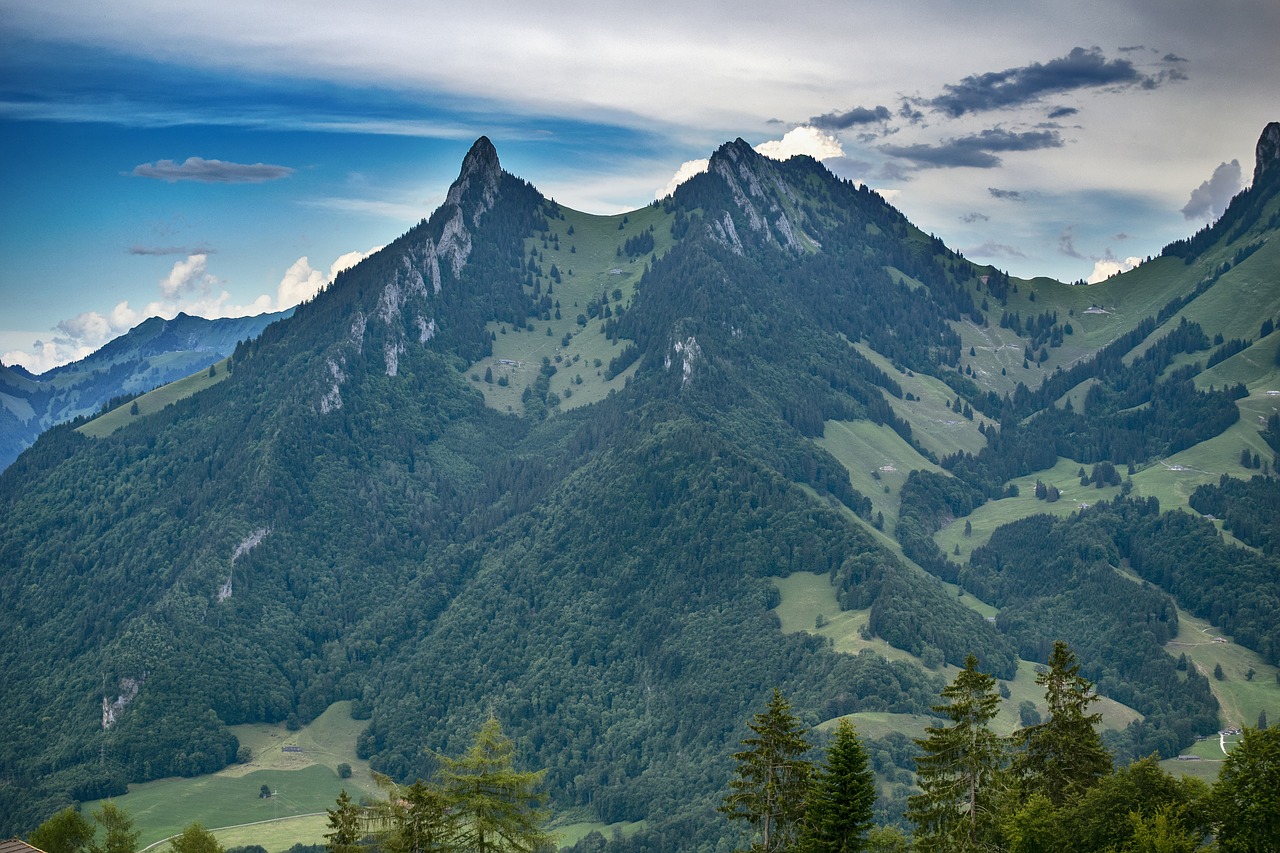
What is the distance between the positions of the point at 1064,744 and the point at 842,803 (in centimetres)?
2063

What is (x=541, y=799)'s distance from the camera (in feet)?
262

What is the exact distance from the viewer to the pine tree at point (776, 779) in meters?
81.1

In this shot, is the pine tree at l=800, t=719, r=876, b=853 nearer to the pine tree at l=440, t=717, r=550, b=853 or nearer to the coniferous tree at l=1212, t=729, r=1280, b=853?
the pine tree at l=440, t=717, r=550, b=853

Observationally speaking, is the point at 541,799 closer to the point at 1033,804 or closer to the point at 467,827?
the point at 467,827

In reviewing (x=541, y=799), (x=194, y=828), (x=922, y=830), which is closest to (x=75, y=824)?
(x=194, y=828)

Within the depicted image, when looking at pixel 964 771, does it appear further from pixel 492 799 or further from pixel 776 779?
pixel 492 799

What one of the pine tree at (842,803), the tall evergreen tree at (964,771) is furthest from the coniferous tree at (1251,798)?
the pine tree at (842,803)

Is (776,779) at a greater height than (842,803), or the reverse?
(842,803)

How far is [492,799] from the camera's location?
7794cm

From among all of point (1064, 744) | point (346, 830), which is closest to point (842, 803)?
point (1064, 744)

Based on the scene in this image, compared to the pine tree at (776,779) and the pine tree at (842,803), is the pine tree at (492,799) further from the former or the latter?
the pine tree at (842,803)

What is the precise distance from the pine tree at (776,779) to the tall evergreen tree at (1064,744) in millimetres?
17780

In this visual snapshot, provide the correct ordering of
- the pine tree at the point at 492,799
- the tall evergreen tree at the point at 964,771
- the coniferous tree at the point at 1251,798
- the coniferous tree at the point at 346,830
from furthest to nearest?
the coniferous tree at the point at 346,830, the tall evergreen tree at the point at 964,771, the coniferous tree at the point at 1251,798, the pine tree at the point at 492,799

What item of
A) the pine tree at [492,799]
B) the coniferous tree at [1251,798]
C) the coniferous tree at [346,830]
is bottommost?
the coniferous tree at [346,830]
